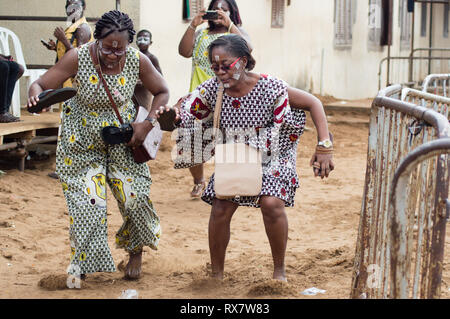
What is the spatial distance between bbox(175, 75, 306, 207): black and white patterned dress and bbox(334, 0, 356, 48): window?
47.6ft

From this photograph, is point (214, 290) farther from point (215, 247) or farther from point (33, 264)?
point (33, 264)

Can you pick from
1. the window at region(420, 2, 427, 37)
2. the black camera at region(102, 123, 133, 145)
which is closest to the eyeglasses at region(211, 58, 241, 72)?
the black camera at region(102, 123, 133, 145)

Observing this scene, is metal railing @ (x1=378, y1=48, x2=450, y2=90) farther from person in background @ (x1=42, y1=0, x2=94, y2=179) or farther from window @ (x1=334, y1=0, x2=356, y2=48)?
person in background @ (x1=42, y1=0, x2=94, y2=179)

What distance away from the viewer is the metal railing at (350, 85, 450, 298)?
3191mm

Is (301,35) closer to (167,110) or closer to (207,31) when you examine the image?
(207,31)

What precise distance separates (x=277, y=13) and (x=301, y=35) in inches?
55.4

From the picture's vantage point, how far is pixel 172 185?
9.01 meters

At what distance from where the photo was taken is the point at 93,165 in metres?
4.80

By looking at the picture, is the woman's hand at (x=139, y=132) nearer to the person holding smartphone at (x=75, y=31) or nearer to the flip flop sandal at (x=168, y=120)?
the flip flop sandal at (x=168, y=120)

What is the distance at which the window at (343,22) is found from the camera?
1877 cm

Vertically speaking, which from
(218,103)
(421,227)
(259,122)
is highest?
(218,103)

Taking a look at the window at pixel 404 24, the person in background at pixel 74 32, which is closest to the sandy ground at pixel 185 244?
the person in background at pixel 74 32

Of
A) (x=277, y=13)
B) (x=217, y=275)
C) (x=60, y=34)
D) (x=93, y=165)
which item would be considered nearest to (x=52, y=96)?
(x=93, y=165)

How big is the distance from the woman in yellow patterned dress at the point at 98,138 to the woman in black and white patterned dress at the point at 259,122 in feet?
1.14
